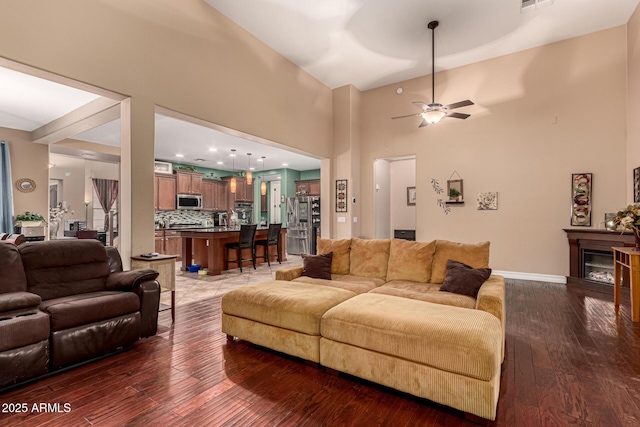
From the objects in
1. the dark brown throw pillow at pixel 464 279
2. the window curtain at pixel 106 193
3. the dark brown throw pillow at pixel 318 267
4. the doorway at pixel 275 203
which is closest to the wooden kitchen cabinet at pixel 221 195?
the doorway at pixel 275 203

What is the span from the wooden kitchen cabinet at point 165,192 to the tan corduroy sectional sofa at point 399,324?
6.75 meters

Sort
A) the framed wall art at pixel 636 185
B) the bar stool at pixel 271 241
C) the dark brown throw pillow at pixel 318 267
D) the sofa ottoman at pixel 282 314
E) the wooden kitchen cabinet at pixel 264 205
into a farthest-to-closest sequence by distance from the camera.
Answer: the wooden kitchen cabinet at pixel 264 205 → the bar stool at pixel 271 241 → the framed wall art at pixel 636 185 → the dark brown throw pillow at pixel 318 267 → the sofa ottoman at pixel 282 314

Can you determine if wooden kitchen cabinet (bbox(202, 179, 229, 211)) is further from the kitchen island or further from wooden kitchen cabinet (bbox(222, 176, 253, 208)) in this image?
the kitchen island

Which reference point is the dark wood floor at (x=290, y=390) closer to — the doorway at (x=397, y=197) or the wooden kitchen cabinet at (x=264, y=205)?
the doorway at (x=397, y=197)

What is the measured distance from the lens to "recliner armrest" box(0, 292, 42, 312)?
6.91ft

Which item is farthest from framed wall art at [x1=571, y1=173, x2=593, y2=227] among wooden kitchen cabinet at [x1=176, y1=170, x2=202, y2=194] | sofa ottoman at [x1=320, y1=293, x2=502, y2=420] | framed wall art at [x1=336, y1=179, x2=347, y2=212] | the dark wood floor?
wooden kitchen cabinet at [x1=176, y1=170, x2=202, y2=194]

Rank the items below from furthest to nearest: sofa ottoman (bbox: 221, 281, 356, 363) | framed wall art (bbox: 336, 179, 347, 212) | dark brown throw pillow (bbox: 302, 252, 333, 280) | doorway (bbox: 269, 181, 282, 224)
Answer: doorway (bbox: 269, 181, 282, 224)
framed wall art (bbox: 336, 179, 347, 212)
dark brown throw pillow (bbox: 302, 252, 333, 280)
sofa ottoman (bbox: 221, 281, 356, 363)

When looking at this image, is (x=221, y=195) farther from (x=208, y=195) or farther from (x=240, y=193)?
(x=240, y=193)

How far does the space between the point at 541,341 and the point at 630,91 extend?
4257mm

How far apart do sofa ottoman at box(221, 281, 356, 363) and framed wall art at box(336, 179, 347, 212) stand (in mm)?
3696

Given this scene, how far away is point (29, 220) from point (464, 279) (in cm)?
737

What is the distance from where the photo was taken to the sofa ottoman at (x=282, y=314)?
237 cm

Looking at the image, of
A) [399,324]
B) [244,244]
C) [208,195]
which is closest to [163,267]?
[399,324]

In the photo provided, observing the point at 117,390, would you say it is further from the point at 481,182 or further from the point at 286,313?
the point at 481,182
